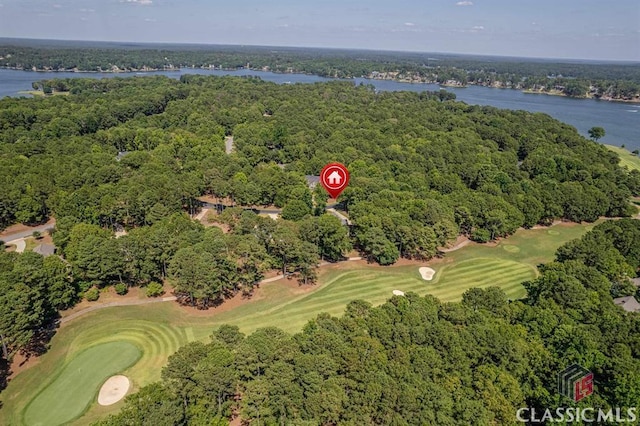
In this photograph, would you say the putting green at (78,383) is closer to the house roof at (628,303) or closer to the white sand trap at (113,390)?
the white sand trap at (113,390)

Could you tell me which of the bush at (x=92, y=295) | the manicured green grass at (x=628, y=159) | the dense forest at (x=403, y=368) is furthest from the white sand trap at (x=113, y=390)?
the manicured green grass at (x=628, y=159)

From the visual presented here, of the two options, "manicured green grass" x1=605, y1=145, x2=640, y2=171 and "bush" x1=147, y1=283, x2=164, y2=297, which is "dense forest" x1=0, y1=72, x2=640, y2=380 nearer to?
"bush" x1=147, y1=283, x2=164, y2=297

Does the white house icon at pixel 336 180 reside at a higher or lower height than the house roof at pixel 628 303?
higher

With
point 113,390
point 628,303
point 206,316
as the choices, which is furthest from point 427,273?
point 113,390

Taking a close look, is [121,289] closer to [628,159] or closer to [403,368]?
[403,368]

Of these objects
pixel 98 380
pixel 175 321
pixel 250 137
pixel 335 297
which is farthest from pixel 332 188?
pixel 250 137
